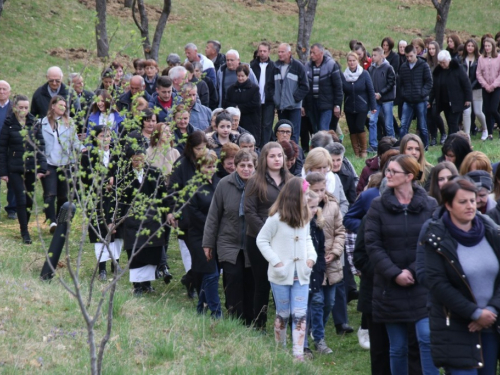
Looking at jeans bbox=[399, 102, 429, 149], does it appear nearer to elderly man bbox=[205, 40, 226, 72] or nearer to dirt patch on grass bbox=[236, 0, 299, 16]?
elderly man bbox=[205, 40, 226, 72]

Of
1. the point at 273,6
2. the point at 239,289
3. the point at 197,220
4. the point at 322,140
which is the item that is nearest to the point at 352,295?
the point at 239,289

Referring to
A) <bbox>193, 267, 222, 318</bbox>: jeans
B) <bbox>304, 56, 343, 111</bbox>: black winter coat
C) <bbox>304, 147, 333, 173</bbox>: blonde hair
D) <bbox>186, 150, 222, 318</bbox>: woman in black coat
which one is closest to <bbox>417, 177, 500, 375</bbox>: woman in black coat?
<bbox>304, 147, 333, 173</bbox>: blonde hair

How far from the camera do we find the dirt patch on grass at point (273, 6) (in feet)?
113

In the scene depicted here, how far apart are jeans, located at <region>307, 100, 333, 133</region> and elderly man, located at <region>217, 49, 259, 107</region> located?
1.74m

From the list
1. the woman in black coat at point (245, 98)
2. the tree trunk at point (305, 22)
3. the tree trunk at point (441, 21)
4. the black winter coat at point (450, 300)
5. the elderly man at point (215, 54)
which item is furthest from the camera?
the tree trunk at point (441, 21)

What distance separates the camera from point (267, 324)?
9844 millimetres

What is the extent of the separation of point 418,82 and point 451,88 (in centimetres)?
78

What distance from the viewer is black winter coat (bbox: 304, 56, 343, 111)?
16.8m

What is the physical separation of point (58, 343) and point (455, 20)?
31726mm

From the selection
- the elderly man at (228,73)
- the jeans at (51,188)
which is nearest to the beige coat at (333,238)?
the jeans at (51,188)

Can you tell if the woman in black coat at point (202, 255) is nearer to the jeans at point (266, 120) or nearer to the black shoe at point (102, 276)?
the black shoe at point (102, 276)

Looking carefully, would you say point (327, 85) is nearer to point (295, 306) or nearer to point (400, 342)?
point (295, 306)

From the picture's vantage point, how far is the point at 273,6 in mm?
35031

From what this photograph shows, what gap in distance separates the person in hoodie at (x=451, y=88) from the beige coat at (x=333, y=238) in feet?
32.1
